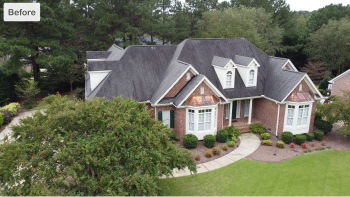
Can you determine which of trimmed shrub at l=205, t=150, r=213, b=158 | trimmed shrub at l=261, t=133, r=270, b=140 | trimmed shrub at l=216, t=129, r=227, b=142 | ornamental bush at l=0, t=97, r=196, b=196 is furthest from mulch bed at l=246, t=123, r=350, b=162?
ornamental bush at l=0, t=97, r=196, b=196

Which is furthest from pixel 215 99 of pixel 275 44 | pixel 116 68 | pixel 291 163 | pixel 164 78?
pixel 275 44

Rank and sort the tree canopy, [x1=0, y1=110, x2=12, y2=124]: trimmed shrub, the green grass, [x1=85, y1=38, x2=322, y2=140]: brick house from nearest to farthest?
the green grass → [x1=85, y1=38, x2=322, y2=140]: brick house → [x1=0, y1=110, x2=12, y2=124]: trimmed shrub → the tree canopy

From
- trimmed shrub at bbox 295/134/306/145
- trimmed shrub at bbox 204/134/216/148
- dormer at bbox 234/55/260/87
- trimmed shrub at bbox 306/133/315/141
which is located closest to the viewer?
trimmed shrub at bbox 204/134/216/148

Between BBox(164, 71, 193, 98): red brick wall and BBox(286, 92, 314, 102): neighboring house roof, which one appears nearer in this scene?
BBox(164, 71, 193, 98): red brick wall

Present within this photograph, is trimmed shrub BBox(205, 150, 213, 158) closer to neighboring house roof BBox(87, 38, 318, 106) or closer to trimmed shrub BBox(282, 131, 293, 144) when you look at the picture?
neighboring house roof BBox(87, 38, 318, 106)

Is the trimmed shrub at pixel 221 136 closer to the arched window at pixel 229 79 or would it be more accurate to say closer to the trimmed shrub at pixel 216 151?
the trimmed shrub at pixel 216 151

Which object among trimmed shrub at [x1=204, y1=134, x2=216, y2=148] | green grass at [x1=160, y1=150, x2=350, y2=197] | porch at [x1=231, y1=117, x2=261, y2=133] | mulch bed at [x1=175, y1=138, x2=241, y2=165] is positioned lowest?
green grass at [x1=160, y1=150, x2=350, y2=197]

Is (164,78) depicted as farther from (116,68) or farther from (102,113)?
(102,113)
